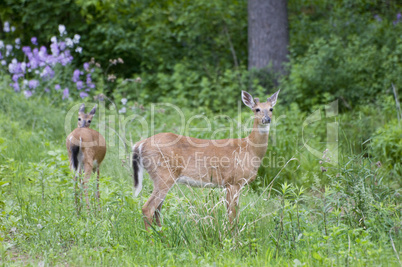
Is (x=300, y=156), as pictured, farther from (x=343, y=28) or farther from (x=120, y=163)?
(x=343, y=28)

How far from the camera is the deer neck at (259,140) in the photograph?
5215mm

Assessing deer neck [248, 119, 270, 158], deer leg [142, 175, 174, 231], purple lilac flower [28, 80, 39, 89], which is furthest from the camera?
purple lilac flower [28, 80, 39, 89]

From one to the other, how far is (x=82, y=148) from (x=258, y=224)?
81.9 inches

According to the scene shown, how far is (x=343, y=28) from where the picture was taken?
10781mm

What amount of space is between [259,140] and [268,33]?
5.18 metres

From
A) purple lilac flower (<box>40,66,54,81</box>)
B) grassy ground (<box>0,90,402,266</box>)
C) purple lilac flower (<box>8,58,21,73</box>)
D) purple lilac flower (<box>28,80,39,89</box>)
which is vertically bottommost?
grassy ground (<box>0,90,402,266</box>)

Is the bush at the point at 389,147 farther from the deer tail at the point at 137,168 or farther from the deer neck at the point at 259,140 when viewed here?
the deer tail at the point at 137,168

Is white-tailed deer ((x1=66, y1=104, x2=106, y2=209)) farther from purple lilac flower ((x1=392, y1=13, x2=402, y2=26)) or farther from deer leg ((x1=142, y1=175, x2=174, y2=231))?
purple lilac flower ((x1=392, y1=13, x2=402, y2=26))

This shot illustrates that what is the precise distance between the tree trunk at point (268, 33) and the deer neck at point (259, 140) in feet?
15.9

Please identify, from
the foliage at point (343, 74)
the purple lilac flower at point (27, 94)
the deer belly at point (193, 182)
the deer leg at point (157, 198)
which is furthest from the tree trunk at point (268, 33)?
the deer leg at point (157, 198)

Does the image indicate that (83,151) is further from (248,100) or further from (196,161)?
(248,100)

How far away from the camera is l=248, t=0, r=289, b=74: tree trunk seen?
32.3ft

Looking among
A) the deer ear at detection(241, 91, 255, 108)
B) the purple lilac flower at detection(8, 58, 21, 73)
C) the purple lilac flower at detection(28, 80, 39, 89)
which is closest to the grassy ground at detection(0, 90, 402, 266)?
the deer ear at detection(241, 91, 255, 108)

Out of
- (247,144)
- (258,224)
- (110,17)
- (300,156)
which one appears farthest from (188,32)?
(258,224)
